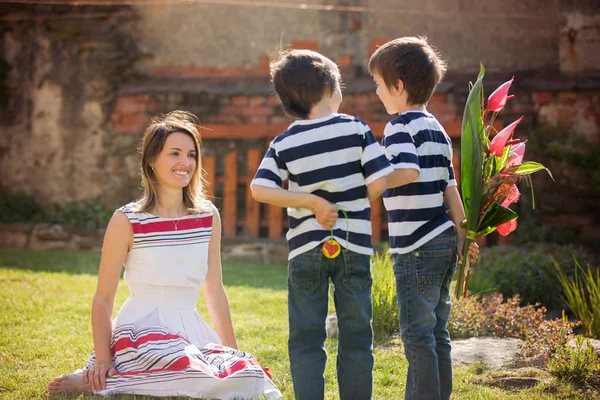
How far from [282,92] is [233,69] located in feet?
26.6

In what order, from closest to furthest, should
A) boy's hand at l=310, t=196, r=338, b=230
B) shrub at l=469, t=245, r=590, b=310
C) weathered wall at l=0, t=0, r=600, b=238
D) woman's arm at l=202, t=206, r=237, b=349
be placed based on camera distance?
1. boy's hand at l=310, t=196, r=338, b=230
2. woman's arm at l=202, t=206, r=237, b=349
3. shrub at l=469, t=245, r=590, b=310
4. weathered wall at l=0, t=0, r=600, b=238

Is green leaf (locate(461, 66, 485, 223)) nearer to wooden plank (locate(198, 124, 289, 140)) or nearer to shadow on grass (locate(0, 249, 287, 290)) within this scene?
shadow on grass (locate(0, 249, 287, 290))

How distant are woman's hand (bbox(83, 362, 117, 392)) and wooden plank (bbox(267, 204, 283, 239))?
6.14 m

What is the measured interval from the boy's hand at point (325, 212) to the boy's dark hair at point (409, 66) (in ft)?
2.09

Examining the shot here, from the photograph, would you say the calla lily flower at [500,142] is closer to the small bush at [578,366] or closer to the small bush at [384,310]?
the small bush at [578,366]

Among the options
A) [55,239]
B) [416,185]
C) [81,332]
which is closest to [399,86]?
[416,185]

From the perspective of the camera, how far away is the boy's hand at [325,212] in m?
2.72

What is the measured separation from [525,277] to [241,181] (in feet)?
14.3

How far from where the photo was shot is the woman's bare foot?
3.30 metres

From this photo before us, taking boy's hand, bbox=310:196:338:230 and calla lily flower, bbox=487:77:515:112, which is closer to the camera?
boy's hand, bbox=310:196:338:230

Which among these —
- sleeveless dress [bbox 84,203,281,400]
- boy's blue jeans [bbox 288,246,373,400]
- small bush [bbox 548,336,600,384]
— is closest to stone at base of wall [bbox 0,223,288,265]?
sleeveless dress [bbox 84,203,281,400]

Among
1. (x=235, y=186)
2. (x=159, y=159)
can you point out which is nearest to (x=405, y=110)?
(x=159, y=159)

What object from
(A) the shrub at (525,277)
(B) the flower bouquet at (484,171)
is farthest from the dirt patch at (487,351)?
(A) the shrub at (525,277)

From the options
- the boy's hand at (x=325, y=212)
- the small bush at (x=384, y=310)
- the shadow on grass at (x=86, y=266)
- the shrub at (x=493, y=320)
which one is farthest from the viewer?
the shadow on grass at (x=86, y=266)
